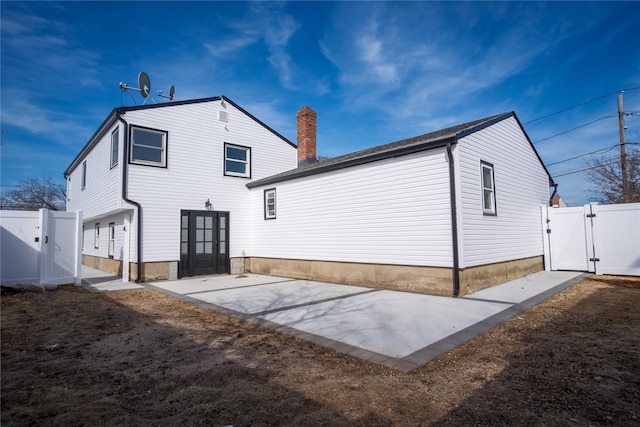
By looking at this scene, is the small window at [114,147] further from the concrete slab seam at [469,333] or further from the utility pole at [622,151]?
the utility pole at [622,151]

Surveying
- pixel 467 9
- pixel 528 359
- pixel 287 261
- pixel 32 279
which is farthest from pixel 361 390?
pixel 467 9

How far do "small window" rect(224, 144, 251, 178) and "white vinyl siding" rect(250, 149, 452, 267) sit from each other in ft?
7.90

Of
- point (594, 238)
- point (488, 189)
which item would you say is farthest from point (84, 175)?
point (594, 238)

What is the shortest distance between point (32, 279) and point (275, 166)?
30.2ft

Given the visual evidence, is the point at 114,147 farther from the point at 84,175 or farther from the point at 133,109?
the point at 84,175

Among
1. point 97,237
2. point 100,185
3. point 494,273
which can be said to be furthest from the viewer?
point 97,237

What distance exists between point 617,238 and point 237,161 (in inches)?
531

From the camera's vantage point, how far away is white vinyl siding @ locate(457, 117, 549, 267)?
7789 mm

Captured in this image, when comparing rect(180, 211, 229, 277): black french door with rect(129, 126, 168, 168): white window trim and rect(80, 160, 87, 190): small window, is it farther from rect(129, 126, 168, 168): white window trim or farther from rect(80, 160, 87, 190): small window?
rect(80, 160, 87, 190): small window

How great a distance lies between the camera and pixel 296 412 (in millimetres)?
2594

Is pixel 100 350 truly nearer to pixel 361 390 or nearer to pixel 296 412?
pixel 296 412

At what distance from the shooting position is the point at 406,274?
827 cm

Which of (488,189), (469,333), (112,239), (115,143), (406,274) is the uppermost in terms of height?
(115,143)

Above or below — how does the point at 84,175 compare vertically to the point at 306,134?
below
